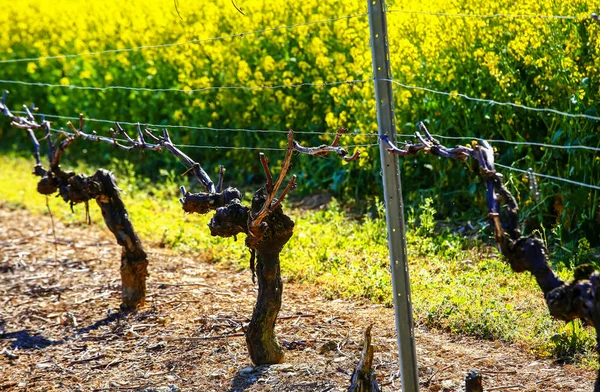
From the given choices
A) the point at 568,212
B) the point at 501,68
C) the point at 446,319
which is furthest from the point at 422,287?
the point at 501,68

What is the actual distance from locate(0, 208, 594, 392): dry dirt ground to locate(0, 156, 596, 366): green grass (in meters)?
0.13

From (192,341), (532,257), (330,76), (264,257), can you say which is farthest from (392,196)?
(330,76)

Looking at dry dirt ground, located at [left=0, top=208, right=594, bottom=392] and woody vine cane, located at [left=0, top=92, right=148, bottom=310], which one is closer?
dry dirt ground, located at [left=0, top=208, right=594, bottom=392]

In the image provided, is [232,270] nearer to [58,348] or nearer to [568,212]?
[58,348]

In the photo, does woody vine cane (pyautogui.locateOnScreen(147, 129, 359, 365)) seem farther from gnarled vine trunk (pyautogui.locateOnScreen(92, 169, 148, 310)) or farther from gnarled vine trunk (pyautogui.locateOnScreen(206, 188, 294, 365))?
gnarled vine trunk (pyautogui.locateOnScreen(92, 169, 148, 310))

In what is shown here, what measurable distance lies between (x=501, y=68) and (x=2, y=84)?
746 cm

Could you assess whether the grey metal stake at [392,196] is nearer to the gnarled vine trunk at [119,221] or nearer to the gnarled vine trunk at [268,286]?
the gnarled vine trunk at [268,286]

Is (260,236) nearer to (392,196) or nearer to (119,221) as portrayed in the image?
(392,196)

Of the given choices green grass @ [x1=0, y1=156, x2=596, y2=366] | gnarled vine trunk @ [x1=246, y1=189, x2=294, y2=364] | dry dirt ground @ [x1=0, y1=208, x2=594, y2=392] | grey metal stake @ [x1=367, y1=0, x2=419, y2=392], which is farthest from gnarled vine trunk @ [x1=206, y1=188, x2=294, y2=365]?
green grass @ [x1=0, y1=156, x2=596, y2=366]

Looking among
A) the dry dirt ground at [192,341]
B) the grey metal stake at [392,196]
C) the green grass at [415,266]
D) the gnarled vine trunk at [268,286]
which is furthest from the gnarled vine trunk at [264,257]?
the green grass at [415,266]

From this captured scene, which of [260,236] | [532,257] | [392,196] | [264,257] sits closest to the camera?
[532,257]

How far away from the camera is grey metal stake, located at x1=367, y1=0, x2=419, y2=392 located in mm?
3520

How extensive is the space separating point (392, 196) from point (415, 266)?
2311 mm

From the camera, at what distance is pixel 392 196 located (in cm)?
358
